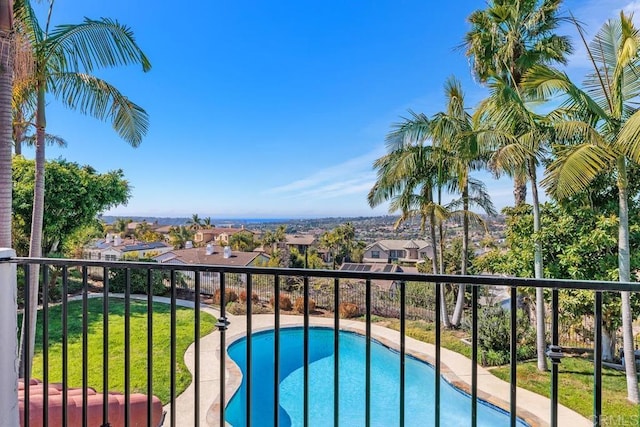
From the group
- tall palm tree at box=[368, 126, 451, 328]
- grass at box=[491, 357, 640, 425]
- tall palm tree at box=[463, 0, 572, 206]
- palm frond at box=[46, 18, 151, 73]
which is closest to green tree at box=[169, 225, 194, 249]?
tall palm tree at box=[368, 126, 451, 328]

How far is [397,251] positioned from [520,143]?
7811 millimetres

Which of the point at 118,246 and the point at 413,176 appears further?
the point at 118,246

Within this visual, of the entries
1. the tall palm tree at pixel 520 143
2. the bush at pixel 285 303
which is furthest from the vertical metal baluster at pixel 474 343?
the bush at pixel 285 303

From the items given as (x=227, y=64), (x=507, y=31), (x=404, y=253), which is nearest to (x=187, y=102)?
(x=227, y=64)

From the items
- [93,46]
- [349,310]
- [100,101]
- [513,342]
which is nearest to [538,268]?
→ [349,310]

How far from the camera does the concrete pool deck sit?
205 inches

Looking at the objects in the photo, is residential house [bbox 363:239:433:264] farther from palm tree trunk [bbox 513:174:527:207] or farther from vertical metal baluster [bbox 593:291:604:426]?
vertical metal baluster [bbox 593:291:604:426]

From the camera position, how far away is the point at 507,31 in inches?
319

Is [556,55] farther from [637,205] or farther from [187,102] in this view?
[187,102]

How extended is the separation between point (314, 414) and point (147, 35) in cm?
1128

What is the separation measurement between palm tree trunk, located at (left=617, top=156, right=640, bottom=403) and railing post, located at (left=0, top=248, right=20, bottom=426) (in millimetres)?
7603

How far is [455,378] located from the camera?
21.8 feet

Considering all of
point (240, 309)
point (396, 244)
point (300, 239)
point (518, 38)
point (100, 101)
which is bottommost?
point (240, 309)

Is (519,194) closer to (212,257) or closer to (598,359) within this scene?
(598,359)
